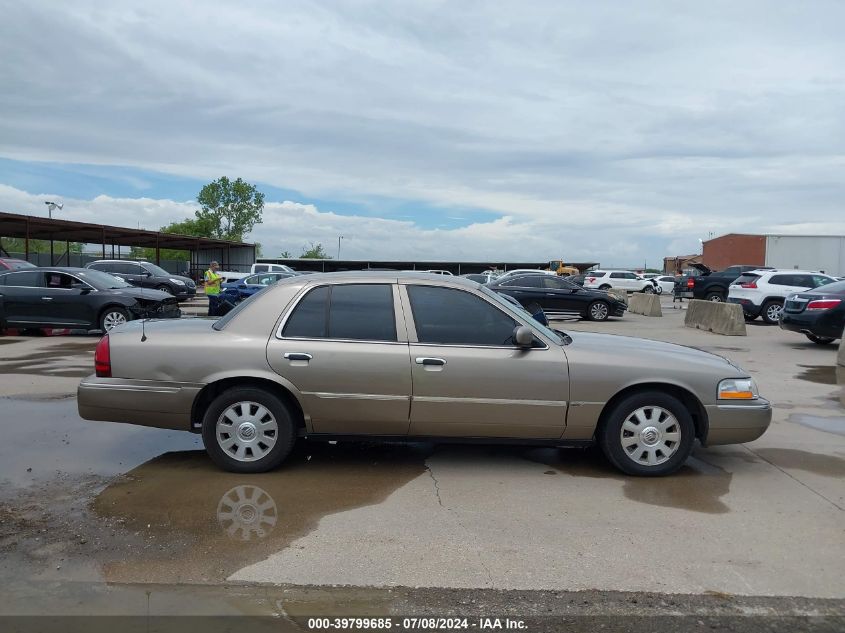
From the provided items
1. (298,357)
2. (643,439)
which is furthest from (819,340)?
(298,357)

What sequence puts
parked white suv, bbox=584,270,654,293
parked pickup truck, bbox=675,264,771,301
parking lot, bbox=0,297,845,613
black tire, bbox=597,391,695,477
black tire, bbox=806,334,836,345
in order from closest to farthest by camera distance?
parking lot, bbox=0,297,845,613
black tire, bbox=597,391,695,477
black tire, bbox=806,334,836,345
parked pickup truck, bbox=675,264,771,301
parked white suv, bbox=584,270,654,293

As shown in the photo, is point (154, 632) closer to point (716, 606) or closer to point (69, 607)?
point (69, 607)

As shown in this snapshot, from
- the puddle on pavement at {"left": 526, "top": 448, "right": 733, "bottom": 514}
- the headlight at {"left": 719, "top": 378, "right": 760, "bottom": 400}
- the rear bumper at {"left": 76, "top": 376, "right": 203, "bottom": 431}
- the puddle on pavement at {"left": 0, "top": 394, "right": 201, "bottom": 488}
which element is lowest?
the puddle on pavement at {"left": 0, "top": 394, "right": 201, "bottom": 488}

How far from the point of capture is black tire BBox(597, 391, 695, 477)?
5.24 m

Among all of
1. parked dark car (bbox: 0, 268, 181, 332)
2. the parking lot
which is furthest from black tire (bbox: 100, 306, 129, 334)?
the parking lot

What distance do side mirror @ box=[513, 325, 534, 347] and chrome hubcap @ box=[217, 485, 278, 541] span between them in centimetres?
208

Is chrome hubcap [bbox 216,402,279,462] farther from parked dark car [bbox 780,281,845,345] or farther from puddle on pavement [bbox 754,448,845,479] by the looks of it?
parked dark car [bbox 780,281,845,345]

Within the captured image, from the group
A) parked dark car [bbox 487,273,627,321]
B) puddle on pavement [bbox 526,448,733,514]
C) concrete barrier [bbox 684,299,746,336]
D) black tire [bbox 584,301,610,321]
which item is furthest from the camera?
black tire [bbox 584,301,610,321]

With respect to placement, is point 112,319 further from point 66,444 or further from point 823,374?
point 823,374

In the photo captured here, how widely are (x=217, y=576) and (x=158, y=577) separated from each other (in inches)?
12.0

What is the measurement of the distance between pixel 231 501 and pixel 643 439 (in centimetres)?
304

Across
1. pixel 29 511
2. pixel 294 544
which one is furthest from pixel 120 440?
pixel 294 544

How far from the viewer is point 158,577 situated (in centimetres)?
364

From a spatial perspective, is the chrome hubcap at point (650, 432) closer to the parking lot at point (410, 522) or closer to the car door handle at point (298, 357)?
the parking lot at point (410, 522)
